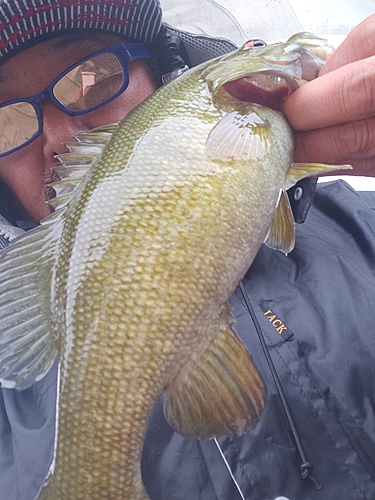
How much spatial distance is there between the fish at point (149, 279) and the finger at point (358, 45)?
0.48 ft

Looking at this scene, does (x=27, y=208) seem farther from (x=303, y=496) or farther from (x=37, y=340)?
(x=303, y=496)

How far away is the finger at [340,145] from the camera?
1.21 metres

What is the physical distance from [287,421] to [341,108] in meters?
1.01

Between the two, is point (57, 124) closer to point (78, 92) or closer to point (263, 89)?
point (78, 92)

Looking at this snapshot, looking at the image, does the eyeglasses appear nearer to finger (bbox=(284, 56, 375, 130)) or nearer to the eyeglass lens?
the eyeglass lens

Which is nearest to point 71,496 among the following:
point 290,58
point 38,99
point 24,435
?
point 24,435

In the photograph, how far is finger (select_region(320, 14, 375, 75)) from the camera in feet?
3.68

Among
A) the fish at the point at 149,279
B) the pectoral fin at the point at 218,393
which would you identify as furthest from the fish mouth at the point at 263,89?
the pectoral fin at the point at 218,393

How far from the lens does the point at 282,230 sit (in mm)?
1229

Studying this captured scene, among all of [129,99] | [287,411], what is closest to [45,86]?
[129,99]

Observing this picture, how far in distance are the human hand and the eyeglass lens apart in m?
0.95

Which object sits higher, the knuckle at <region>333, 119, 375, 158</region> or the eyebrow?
the eyebrow

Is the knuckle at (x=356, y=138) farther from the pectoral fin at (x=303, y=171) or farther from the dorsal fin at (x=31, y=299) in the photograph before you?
the dorsal fin at (x=31, y=299)

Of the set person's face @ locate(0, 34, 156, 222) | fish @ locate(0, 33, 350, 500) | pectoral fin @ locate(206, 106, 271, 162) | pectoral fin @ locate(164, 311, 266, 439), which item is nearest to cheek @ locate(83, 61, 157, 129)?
person's face @ locate(0, 34, 156, 222)
